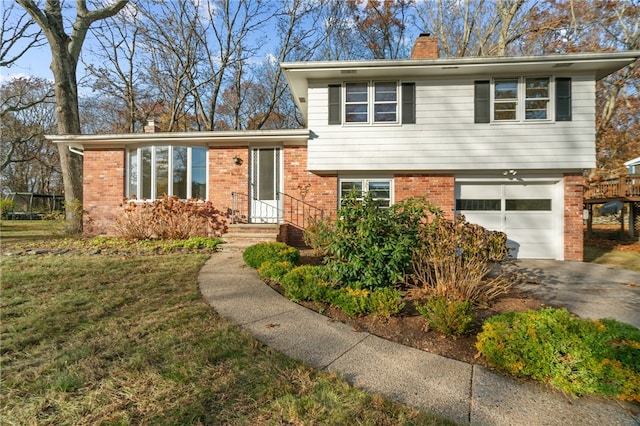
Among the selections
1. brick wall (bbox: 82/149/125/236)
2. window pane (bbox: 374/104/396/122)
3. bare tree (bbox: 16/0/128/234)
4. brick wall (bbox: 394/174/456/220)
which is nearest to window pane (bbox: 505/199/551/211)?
brick wall (bbox: 394/174/456/220)

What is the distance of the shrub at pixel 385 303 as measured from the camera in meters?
3.86

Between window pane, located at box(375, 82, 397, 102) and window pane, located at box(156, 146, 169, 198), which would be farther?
window pane, located at box(156, 146, 169, 198)

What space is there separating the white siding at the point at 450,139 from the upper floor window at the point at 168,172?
4.03 metres

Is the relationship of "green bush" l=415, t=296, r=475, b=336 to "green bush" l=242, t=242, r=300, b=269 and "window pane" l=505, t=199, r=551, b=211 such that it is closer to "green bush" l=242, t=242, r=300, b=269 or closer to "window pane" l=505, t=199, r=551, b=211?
"green bush" l=242, t=242, r=300, b=269

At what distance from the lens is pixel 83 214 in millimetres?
10469

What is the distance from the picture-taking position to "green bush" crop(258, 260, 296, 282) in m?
5.29

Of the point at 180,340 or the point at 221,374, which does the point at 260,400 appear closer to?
the point at 221,374

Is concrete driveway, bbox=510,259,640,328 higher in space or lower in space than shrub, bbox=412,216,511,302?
lower

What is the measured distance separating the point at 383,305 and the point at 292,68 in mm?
7167

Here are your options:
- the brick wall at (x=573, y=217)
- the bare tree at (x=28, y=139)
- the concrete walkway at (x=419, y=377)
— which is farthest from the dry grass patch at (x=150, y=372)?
the bare tree at (x=28, y=139)

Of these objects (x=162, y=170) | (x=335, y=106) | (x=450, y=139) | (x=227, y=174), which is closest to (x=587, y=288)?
(x=450, y=139)

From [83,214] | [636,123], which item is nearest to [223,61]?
[83,214]

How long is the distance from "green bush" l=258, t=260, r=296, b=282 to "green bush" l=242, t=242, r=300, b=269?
320 millimetres

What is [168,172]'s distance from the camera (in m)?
10.3
